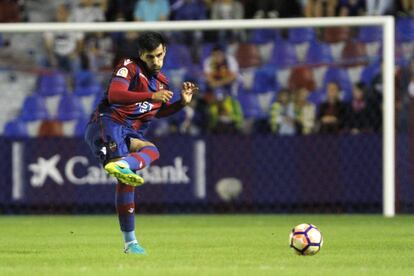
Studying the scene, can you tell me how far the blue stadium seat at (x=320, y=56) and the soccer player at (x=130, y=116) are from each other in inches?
259

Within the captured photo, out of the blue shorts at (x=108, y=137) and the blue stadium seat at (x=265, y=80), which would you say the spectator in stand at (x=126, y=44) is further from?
the blue shorts at (x=108, y=137)

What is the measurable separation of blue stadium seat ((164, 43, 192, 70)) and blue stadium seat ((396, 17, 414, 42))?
117 inches

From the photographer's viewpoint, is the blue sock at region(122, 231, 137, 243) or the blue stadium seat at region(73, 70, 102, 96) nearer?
the blue sock at region(122, 231, 137, 243)

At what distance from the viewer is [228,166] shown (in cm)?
1586

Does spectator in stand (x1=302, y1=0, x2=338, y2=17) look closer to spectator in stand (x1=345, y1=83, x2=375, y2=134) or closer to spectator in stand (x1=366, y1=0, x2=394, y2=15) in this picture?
spectator in stand (x1=366, y1=0, x2=394, y2=15)

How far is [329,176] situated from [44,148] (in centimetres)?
382

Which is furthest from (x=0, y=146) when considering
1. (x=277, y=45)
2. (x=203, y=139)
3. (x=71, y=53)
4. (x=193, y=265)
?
(x=193, y=265)

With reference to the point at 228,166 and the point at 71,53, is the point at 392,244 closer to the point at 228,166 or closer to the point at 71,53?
the point at 228,166

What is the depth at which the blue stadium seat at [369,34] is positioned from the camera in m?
16.5

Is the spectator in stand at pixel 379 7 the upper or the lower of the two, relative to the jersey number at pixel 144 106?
upper

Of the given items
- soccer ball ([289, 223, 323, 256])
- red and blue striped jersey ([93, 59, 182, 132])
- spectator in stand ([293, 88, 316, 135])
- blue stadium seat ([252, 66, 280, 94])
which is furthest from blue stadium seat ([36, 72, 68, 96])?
soccer ball ([289, 223, 323, 256])

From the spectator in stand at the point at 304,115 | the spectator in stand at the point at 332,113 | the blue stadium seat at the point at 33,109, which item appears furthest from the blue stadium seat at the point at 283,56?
the blue stadium seat at the point at 33,109

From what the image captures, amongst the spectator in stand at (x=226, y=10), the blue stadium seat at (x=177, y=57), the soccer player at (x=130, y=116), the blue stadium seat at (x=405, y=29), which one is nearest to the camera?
the soccer player at (x=130, y=116)

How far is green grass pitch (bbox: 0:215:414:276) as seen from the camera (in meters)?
7.89
